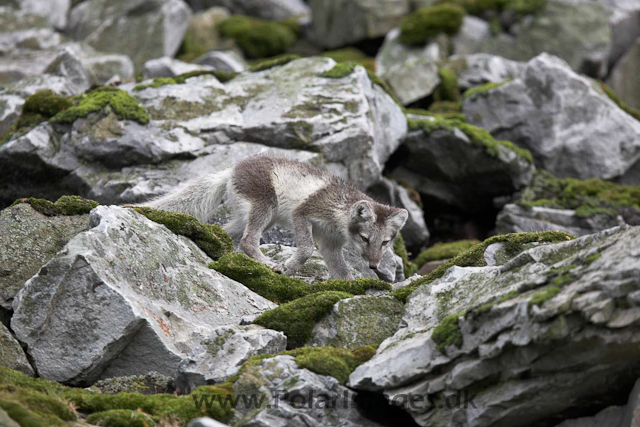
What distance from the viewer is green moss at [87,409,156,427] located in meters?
6.73

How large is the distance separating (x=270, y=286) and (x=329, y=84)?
8.27 metres

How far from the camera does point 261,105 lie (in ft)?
56.4

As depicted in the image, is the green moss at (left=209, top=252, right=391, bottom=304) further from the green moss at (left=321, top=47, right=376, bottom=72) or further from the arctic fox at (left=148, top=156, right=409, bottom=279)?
the green moss at (left=321, top=47, right=376, bottom=72)

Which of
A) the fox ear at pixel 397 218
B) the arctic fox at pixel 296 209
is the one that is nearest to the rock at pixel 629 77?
the fox ear at pixel 397 218

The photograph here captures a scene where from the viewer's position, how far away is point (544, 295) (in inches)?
254

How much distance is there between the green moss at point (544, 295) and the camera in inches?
252

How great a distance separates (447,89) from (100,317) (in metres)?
19.0

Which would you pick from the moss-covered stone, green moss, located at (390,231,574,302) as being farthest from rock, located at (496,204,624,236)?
the moss-covered stone

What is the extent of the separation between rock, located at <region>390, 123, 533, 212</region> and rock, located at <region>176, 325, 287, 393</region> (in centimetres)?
1197

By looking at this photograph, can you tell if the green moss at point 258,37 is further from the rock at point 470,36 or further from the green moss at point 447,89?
the green moss at point 447,89

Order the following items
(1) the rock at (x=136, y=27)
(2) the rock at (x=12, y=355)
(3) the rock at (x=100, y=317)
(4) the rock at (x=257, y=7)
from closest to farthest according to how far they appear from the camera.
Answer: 1. (2) the rock at (x=12, y=355)
2. (3) the rock at (x=100, y=317)
3. (1) the rock at (x=136, y=27)
4. (4) the rock at (x=257, y=7)

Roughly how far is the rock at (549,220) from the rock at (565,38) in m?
12.2

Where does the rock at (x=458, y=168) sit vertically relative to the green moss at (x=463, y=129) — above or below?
below

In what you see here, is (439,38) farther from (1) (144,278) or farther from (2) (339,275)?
(1) (144,278)
